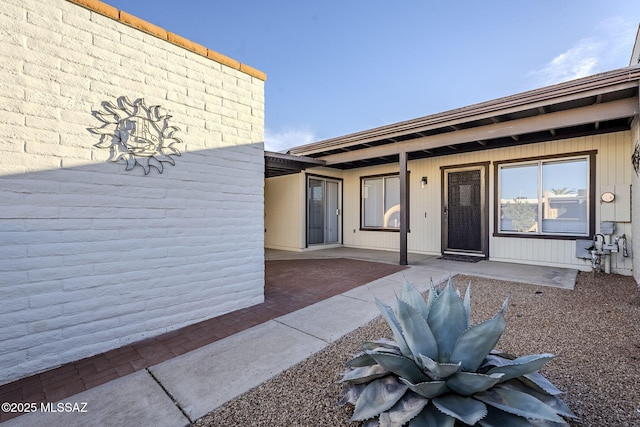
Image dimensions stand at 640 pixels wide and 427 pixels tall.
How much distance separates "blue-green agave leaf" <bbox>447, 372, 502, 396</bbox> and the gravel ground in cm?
59

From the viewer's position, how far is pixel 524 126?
175 inches

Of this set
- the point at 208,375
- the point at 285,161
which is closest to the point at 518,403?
the point at 208,375

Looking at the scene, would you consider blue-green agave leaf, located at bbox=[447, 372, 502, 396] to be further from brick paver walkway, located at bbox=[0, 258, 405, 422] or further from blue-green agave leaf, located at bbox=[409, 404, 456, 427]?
brick paver walkway, located at bbox=[0, 258, 405, 422]

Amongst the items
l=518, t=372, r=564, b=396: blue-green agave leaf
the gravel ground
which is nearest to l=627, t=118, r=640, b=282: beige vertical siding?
the gravel ground

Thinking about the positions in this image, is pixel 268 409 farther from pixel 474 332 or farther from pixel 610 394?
pixel 610 394

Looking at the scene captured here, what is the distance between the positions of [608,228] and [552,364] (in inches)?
184

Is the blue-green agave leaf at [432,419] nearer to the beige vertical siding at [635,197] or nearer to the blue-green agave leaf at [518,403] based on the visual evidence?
the blue-green agave leaf at [518,403]

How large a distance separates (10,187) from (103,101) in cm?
96

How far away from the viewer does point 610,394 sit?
1.73m

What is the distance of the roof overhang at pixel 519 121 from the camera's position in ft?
12.0

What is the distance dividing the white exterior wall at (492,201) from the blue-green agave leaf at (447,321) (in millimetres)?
5250

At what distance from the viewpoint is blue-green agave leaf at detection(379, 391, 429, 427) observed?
122cm

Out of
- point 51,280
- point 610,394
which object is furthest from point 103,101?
point 610,394

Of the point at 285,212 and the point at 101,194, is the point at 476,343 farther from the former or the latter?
the point at 285,212
